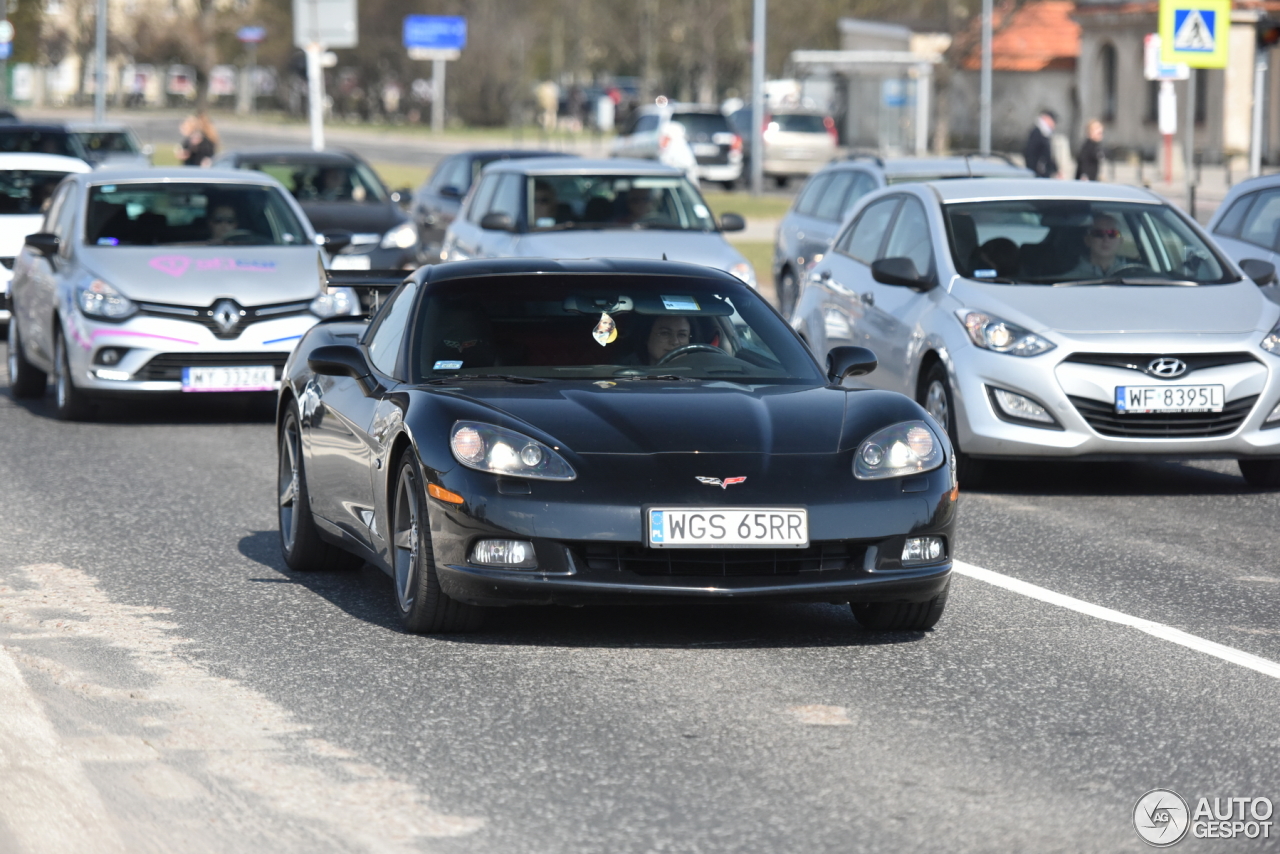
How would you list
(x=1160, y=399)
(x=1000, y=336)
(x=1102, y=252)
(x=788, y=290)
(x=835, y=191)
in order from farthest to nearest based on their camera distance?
(x=788, y=290) → (x=835, y=191) → (x=1102, y=252) → (x=1000, y=336) → (x=1160, y=399)

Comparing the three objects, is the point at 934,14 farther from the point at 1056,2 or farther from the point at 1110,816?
the point at 1110,816

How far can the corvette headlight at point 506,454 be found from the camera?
22.1 ft

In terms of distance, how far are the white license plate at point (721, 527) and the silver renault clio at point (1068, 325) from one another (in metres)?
4.20

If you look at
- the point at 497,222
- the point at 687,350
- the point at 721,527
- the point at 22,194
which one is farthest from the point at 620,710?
the point at 22,194

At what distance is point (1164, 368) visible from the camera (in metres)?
10.5

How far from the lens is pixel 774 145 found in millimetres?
51062

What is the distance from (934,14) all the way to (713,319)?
280ft

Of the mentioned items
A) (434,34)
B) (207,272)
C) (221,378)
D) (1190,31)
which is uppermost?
(1190,31)

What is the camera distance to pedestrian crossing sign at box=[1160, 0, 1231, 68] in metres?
23.0

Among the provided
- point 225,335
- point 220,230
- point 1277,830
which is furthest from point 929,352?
point 1277,830

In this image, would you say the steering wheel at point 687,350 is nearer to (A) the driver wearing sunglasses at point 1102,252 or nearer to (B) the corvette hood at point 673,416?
(B) the corvette hood at point 673,416

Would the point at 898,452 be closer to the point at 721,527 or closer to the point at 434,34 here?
the point at 721,527

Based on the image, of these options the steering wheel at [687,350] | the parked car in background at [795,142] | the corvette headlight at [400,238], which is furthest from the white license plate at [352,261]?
the parked car in background at [795,142]

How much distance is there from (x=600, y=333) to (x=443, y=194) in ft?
55.1
